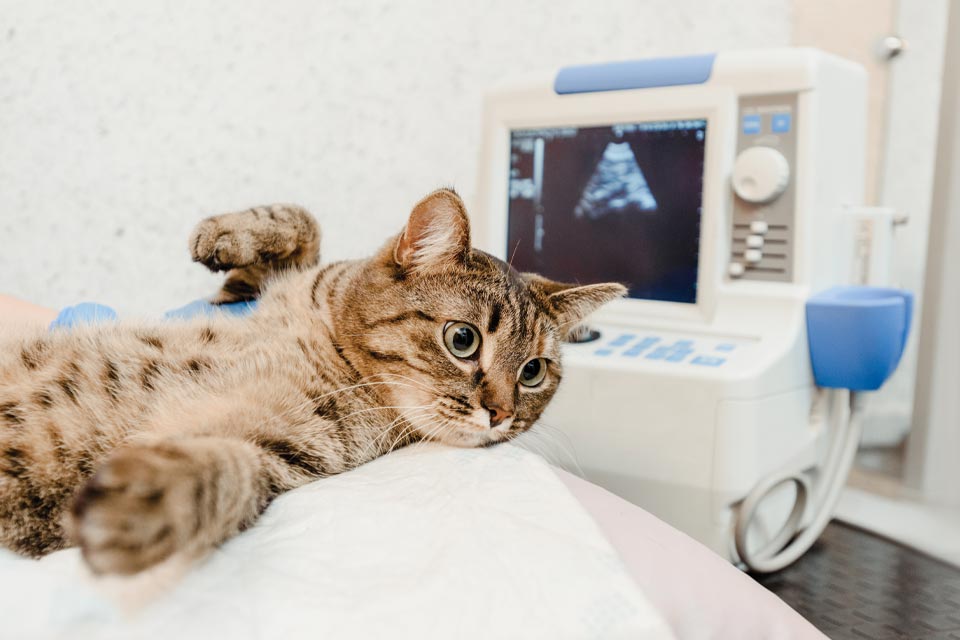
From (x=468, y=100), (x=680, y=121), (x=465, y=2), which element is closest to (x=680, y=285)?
(x=680, y=121)

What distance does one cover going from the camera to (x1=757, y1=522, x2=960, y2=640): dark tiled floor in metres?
0.79

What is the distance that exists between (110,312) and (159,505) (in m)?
0.58

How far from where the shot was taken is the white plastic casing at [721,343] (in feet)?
2.91

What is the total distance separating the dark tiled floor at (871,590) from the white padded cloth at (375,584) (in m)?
0.45

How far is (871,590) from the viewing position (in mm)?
898

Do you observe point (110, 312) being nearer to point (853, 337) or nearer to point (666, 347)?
point (666, 347)

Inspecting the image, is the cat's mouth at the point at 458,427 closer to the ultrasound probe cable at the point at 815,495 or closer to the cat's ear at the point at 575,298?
the cat's ear at the point at 575,298

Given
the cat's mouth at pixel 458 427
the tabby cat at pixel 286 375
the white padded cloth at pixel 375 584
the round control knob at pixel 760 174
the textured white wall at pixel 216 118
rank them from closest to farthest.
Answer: the white padded cloth at pixel 375 584
the tabby cat at pixel 286 375
the cat's mouth at pixel 458 427
the round control knob at pixel 760 174
the textured white wall at pixel 216 118

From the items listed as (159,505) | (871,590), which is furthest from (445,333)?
(871,590)

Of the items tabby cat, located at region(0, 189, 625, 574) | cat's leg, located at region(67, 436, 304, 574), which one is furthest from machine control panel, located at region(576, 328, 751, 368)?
cat's leg, located at region(67, 436, 304, 574)

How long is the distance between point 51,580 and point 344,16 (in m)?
1.20

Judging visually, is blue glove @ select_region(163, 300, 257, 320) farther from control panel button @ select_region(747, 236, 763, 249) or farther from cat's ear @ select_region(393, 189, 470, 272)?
control panel button @ select_region(747, 236, 763, 249)

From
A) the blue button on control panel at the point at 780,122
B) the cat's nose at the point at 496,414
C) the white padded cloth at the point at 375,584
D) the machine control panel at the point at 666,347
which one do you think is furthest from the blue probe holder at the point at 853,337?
the white padded cloth at the point at 375,584

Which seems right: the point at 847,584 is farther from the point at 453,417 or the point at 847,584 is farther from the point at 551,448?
the point at 453,417
